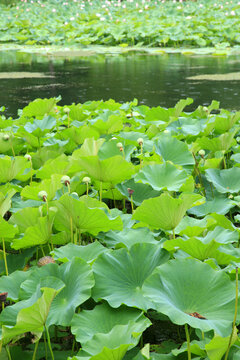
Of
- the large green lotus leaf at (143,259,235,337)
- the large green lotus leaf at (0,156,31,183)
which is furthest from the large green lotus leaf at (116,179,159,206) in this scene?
the large green lotus leaf at (143,259,235,337)

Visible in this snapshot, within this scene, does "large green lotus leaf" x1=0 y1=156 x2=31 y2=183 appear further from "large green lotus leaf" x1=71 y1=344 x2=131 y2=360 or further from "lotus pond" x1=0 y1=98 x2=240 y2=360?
"large green lotus leaf" x1=71 y1=344 x2=131 y2=360

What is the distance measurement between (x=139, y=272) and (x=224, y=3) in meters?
10.3

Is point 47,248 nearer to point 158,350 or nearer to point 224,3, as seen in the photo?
point 158,350

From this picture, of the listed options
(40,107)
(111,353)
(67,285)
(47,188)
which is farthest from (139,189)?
(40,107)

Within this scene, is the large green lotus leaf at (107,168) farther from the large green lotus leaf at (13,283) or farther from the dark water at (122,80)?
the dark water at (122,80)

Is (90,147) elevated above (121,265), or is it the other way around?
(90,147)

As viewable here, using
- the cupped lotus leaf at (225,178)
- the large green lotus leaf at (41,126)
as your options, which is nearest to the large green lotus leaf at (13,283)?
the cupped lotus leaf at (225,178)

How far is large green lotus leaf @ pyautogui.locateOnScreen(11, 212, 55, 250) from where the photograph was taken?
121 cm

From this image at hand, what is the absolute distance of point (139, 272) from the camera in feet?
3.55

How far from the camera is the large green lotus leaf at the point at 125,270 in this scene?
3.40 ft

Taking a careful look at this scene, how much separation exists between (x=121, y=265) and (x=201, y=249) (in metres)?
0.18

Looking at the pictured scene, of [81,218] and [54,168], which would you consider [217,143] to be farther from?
[81,218]

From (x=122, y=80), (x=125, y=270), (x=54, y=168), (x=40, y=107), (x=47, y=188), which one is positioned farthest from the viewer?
(x=122, y=80)

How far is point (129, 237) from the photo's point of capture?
123 cm
